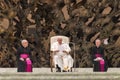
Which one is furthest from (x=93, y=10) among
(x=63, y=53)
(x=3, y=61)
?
(x=3, y=61)

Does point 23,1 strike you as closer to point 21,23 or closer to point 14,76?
point 21,23

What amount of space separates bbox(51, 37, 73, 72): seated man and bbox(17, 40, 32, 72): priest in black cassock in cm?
56

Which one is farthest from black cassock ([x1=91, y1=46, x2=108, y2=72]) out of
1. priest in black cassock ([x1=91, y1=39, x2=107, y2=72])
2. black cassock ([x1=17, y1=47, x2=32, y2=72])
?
black cassock ([x1=17, y1=47, x2=32, y2=72])

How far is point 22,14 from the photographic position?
11.1 meters

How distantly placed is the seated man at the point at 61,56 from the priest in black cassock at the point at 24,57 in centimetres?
56

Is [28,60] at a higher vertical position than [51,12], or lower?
lower

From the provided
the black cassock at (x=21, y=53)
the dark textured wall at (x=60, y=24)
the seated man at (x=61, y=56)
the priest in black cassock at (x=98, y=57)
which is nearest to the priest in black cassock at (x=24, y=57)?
the black cassock at (x=21, y=53)

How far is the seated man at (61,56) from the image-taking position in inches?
375

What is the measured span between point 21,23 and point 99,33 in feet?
6.66

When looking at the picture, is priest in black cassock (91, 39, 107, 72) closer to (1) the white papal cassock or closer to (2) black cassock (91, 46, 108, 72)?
(2) black cassock (91, 46, 108, 72)

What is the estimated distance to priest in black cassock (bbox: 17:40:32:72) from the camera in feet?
30.7

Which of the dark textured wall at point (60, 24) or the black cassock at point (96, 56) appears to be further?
the dark textured wall at point (60, 24)

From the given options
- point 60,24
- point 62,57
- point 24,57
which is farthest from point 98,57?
point 60,24

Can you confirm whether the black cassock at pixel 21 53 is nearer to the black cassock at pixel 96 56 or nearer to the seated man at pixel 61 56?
the seated man at pixel 61 56
